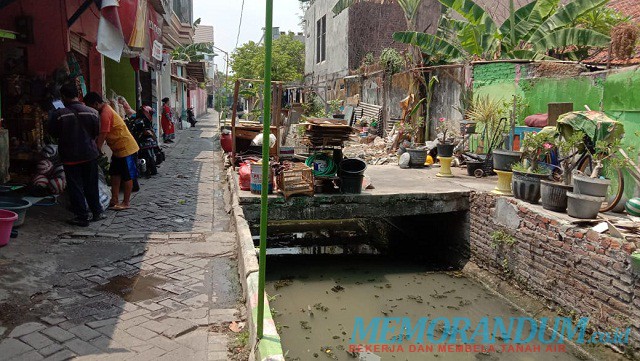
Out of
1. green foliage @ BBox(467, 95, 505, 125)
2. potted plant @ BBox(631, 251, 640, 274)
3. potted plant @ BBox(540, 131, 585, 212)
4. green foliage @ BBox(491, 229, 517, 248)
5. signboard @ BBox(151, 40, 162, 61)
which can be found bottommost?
green foliage @ BBox(491, 229, 517, 248)

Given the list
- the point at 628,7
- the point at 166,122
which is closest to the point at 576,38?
the point at 628,7

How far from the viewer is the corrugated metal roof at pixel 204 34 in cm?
3694

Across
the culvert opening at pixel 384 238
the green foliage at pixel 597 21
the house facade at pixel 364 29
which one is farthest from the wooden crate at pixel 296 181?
the house facade at pixel 364 29

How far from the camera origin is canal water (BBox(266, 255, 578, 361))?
16.9 feet

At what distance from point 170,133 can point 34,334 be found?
1492 centimetres

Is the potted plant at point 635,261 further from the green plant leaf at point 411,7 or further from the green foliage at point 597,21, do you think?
the green plant leaf at point 411,7

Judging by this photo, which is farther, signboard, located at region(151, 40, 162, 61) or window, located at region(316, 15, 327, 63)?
window, located at region(316, 15, 327, 63)

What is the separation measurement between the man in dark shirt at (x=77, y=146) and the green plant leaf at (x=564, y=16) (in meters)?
9.55

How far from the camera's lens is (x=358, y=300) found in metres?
6.42

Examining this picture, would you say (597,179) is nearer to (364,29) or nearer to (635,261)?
(635,261)

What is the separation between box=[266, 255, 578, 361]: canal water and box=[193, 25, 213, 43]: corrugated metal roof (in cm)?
3237

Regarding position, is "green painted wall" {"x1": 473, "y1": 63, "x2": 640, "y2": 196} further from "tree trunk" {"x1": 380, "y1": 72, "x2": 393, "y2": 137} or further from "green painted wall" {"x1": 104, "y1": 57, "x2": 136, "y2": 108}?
"green painted wall" {"x1": 104, "y1": 57, "x2": 136, "y2": 108}

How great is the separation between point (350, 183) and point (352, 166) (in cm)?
30

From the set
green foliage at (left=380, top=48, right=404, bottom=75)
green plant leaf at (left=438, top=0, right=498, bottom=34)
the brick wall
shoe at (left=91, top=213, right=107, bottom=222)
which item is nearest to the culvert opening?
the brick wall
